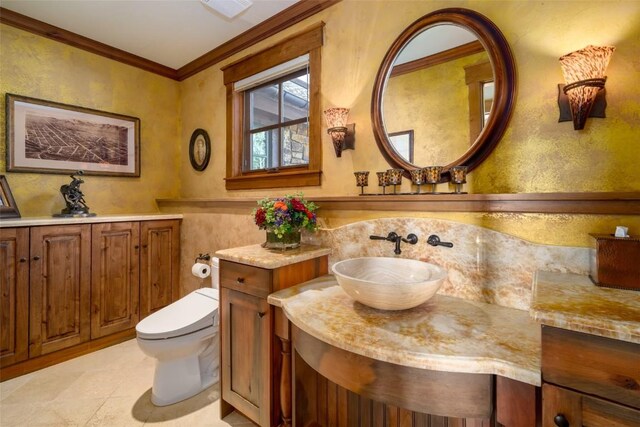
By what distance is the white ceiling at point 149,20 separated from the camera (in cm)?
201

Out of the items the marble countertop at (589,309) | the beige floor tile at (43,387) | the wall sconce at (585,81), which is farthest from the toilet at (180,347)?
the wall sconce at (585,81)

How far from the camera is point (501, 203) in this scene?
1159mm

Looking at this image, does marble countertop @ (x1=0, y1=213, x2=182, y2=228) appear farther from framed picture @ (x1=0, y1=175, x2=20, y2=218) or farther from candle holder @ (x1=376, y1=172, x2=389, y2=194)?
candle holder @ (x1=376, y1=172, x2=389, y2=194)

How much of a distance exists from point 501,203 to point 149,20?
108 inches

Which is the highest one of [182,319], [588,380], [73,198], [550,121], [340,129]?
[340,129]

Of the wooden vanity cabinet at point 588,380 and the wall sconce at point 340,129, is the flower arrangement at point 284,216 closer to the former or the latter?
the wall sconce at point 340,129

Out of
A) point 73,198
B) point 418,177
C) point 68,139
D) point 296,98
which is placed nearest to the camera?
point 418,177

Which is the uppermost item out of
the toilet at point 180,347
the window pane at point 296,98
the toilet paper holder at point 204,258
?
the window pane at point 296,98

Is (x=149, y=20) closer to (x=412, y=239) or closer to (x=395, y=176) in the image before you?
(x=395, y=176)

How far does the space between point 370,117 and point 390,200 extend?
53 centimetres

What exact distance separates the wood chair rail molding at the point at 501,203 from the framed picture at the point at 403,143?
250mm

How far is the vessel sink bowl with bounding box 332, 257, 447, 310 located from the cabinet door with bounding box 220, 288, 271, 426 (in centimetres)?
48

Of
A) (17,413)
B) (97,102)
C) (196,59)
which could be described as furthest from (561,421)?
(97,102)

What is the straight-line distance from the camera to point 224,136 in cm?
255
